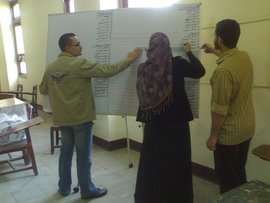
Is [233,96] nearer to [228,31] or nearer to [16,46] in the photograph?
[228,31]

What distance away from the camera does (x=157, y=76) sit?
193cm

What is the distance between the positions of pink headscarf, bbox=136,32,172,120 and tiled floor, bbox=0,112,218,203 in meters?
1.06

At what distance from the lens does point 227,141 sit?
1.84 metres

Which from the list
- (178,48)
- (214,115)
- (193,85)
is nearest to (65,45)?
(178,48)

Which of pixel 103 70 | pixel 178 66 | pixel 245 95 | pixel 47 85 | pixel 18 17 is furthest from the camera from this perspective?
pixel 18 17

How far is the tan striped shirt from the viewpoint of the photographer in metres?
1.73

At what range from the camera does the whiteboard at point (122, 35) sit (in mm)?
2238

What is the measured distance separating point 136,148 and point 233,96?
87.6 inches

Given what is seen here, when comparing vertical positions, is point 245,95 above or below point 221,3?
below

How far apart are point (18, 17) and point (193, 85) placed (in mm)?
6867

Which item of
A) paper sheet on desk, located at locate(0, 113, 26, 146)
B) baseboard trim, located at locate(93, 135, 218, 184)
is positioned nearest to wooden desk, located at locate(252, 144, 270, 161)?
baseboard trim, located at locate(93, 135, 218, 184)

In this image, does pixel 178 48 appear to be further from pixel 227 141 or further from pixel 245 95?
pixel 227 141

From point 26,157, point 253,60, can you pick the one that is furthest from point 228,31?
point 26,157

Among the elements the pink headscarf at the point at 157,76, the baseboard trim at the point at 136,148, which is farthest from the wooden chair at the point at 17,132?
the pink headscarf at the point at 157,76
